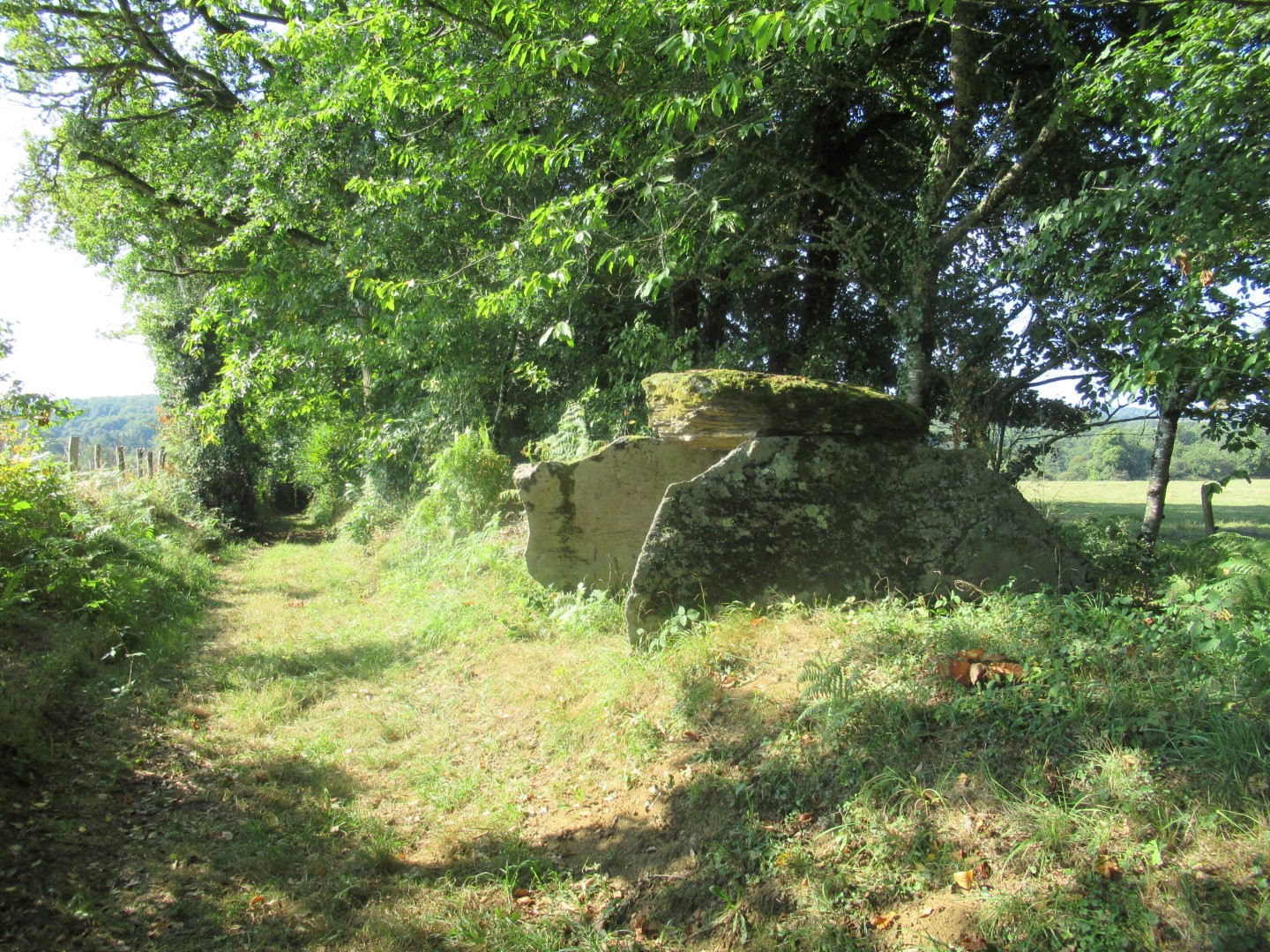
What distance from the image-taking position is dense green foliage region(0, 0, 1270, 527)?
17.7ft

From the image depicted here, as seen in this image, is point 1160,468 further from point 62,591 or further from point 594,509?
point 62,591

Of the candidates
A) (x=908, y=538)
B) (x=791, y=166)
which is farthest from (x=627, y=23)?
(x=908, y=538)

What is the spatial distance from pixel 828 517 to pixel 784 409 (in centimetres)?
97

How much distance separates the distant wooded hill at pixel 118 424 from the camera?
63.2 feet

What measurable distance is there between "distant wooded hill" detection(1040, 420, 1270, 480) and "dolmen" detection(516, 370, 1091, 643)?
223cm

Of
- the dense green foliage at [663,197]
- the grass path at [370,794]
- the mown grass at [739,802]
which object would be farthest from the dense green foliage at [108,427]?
the mown grass at [739,802]

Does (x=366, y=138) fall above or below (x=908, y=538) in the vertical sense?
above

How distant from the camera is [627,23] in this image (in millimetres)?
6891

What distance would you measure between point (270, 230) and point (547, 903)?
1486 cm

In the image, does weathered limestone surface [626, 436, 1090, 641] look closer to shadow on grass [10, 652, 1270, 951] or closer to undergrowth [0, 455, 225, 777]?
shadow on grass [10, 652, 1270, 951]

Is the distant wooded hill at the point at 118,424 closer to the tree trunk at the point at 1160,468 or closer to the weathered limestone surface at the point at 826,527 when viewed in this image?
the weathered limestone surface at the point at 826,527

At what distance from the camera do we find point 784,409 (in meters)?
5.87

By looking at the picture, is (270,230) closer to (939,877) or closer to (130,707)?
(130,707)

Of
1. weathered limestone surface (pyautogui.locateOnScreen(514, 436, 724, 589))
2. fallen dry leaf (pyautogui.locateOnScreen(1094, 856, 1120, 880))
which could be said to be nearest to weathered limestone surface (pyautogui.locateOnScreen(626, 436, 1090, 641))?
weathered limestone surface (pyautogui.locateOnScreen(514, 436, 724, 589))
